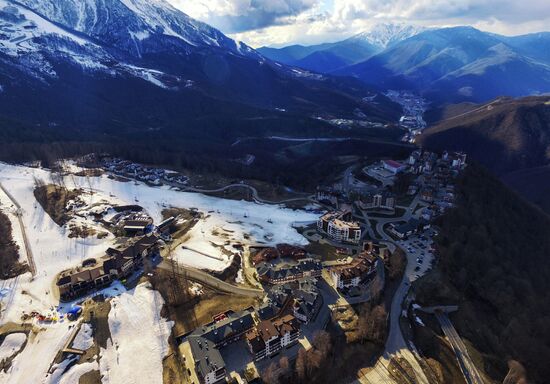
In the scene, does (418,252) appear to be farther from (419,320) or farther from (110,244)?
(110,244)

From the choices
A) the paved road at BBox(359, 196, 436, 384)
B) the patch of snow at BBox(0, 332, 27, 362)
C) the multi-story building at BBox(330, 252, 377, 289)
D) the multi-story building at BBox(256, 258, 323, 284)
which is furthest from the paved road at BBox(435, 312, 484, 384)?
the patch of snow at BBox(0, 332, 27, 362)

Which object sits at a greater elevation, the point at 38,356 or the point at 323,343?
the point at 323,343

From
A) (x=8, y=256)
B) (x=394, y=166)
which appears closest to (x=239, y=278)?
(x=8, y=256)

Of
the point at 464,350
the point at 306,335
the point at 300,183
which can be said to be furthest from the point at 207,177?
the point at 464,350

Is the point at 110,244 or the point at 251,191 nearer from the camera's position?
the point at 110,244

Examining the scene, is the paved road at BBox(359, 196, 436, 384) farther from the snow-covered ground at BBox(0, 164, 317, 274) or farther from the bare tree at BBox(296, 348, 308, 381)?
the snow-covered ground at BBox(0, 164, 317, 274)

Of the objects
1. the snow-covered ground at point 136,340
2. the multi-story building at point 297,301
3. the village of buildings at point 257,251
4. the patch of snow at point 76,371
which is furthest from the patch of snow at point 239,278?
the patch of snow at point 76,371
